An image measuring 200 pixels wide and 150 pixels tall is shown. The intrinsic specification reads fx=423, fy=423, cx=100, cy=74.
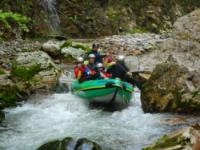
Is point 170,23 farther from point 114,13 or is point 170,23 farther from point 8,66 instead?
point 8,66

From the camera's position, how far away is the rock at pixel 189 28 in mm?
11609

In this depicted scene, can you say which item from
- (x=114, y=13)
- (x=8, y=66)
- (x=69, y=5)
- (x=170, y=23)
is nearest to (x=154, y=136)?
(x=8, y=66)

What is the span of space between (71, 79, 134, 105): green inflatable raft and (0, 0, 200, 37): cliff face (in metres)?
13.3

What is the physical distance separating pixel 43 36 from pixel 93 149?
1886cm

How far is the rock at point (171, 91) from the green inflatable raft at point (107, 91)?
638 mm

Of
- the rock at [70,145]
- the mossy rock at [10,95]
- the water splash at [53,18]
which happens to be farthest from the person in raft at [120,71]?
the water splash at [53,18]

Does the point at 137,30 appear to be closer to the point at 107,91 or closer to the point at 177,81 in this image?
the point at 107,91

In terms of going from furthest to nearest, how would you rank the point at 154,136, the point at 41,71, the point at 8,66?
the point at 8,66
the point at 41,71
the point at 154,136

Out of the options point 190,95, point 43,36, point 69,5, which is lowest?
point 190,95

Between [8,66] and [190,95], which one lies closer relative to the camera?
[190,95]

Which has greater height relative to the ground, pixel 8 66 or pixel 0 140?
pixel 8 66

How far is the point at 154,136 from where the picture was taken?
7973 millimetres

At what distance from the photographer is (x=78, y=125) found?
29.7ft

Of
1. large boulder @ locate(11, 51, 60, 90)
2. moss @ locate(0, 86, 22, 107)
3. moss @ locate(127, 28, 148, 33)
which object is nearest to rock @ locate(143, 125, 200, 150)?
moss @ locate(0, 86, 22, 107)
